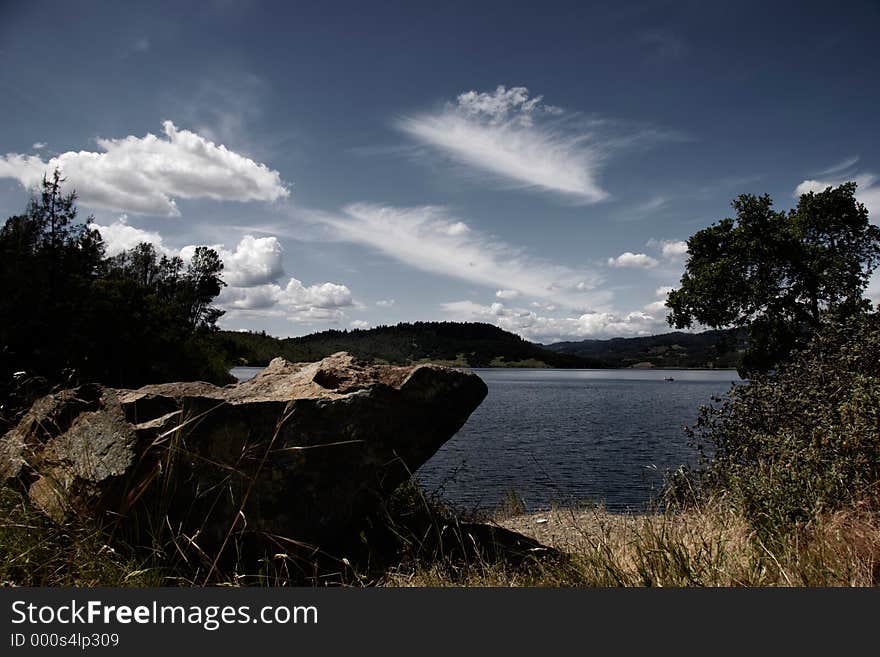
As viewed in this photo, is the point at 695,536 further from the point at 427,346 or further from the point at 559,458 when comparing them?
the point at 427,346

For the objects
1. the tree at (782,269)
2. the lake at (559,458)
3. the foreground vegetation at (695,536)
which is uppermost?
the tree at (782,269)

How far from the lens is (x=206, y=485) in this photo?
18.0 ft

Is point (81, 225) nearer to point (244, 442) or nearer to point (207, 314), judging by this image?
point (244, 442)

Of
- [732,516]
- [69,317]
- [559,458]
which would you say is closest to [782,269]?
[559,458]

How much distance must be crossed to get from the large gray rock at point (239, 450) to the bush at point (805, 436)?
3.96 m

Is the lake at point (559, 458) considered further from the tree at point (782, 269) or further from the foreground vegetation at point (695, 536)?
the tree at point (782, 269)

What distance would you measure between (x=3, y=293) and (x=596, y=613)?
23109 mm

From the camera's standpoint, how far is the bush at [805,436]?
6.45m

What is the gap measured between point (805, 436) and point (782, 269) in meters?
15.7

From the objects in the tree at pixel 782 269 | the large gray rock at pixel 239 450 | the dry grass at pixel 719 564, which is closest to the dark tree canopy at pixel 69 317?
the large gray rock at pixel 239 450

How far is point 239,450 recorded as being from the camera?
5754 mm

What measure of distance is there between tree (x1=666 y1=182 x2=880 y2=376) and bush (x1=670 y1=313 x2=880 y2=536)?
10.1 m

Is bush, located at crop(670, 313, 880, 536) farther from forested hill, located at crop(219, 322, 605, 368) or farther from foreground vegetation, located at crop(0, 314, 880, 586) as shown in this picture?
forested hill, located at crop(219, 322, 605, 368)

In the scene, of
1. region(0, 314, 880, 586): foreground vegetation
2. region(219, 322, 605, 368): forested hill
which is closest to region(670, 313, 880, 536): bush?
region(0, 314, 880, 586): foreground vegetation
